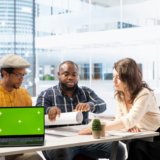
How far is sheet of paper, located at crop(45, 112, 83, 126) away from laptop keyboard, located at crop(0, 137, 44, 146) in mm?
491

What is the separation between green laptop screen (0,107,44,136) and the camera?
201 centimetres

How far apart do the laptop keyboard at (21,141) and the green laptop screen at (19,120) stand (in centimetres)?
4

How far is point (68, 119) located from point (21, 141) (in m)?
0.58

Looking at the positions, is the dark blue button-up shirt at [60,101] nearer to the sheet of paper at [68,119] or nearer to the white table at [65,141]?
the sheet of paper at [68,119]

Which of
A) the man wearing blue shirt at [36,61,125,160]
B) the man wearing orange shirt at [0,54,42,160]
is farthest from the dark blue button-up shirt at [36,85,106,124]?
the man wearing orange shirt at [0,54,42,160]

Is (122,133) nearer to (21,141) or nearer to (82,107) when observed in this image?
(82,107)

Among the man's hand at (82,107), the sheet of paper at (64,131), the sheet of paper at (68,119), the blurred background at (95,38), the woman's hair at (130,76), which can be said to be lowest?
the sheet of paper at (64,131)

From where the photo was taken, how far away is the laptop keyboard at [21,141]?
6.39 ft

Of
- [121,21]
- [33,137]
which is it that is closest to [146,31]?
[121,21]

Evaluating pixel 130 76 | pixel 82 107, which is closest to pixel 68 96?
pixel 82 107

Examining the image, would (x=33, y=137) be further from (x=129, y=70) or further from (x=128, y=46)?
(x=128, y=46)

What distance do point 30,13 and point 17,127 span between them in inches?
231

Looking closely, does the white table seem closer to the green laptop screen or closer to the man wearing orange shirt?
the green laptop screen

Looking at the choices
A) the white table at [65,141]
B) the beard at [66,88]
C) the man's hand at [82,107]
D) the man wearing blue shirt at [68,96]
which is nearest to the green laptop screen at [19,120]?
the white table at [65,141]
